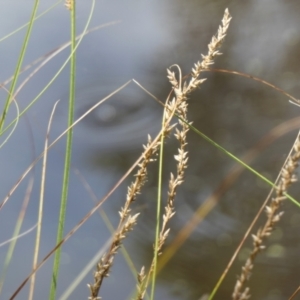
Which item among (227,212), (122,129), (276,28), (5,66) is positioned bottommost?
(227,212)

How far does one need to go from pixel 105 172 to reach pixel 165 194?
0.71 ft

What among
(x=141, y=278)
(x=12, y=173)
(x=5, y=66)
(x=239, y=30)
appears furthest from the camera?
(x=239, y=30)

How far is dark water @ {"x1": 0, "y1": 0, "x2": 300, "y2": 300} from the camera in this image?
1539 millimetres

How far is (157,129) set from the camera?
6.34ft

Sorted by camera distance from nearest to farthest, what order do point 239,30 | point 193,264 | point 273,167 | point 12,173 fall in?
point 193,264 < point 12,173 < point 273,167 < point 239,30

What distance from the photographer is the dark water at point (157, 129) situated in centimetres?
154

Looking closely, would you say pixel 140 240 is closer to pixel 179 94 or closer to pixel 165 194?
pixel 165 194

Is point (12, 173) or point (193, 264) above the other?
point (12, 173)

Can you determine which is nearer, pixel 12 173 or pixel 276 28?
pixel 12 173

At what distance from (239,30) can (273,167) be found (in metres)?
0.78

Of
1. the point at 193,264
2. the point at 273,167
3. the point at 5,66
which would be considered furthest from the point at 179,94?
the point at 5,66

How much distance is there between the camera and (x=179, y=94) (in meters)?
0.63

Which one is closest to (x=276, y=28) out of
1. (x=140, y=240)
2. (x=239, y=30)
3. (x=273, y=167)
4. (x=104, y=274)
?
(x=239, y=30)

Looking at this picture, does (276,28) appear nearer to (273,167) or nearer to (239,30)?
(239,30)
